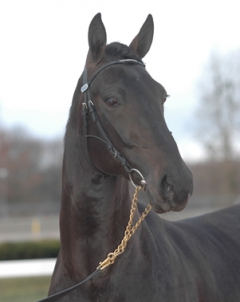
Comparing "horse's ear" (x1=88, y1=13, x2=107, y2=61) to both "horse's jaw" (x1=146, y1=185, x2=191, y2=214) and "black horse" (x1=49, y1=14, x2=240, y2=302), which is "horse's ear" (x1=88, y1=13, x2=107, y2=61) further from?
"horse's jaw" (x1=146, y1=185, x2=191, y2=214)

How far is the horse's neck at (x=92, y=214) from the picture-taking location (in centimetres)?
293

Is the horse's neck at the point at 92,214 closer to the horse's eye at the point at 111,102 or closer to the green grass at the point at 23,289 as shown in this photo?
the horse's eye at the point at 111,102

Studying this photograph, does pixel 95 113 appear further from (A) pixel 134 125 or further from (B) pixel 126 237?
(B) pixel 126 237

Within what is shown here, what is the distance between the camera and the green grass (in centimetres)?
918

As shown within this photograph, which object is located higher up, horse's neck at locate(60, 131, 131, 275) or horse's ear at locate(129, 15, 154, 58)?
horse's ear at locate(129, 15, 154, 58)

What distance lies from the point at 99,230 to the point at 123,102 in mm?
824

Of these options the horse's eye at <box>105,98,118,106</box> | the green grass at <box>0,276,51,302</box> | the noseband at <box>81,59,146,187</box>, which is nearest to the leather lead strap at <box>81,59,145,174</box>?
the noseband at <box>81,59,146,187</box>

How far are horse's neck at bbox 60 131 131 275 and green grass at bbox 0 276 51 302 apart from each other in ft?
21.3

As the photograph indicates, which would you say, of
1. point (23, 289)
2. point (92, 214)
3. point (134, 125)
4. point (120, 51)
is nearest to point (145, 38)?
point (120, 51)

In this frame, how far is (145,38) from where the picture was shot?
3.27 m

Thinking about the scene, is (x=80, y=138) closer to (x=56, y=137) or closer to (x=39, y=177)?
(x=39, y=177)

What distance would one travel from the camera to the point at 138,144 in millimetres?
2650

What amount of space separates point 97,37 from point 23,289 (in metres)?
8.18

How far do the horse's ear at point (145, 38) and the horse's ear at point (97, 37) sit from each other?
0.35 m
